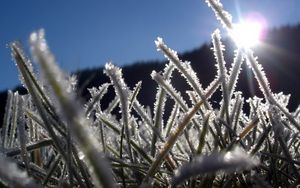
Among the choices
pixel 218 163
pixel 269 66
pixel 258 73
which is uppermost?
pixel 269 66

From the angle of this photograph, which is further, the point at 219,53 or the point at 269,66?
the point at 269,66

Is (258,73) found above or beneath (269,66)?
beneath

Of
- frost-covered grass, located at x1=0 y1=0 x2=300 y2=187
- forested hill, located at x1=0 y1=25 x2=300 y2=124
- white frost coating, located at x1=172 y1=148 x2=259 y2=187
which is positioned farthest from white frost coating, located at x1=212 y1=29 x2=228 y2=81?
forested hill, located at x1=0 y1=25 x2=300 y2=124

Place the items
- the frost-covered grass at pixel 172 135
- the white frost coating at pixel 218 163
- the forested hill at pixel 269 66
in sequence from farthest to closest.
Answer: the forested hill at pixel 269 66, the frost-covered grass at pixel 172 135, the white frost coating at pixel 218 163

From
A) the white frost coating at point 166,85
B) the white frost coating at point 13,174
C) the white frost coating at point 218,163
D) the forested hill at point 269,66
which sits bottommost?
the white frost coating at point 218,163

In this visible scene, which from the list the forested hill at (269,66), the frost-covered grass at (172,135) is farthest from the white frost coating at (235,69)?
the forested hill at (269,66)

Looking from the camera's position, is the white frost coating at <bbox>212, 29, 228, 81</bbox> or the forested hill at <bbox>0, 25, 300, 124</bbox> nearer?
the white frost coating at <bbox>212, 29, 228, 81</bbox>

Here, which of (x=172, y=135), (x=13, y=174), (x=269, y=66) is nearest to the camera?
(x=13, y=174)

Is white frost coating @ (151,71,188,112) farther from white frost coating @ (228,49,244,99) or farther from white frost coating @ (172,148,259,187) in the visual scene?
white frost coating @ (172,148,259,187)

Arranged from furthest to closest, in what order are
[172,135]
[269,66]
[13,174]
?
[269,66] → [172,135] → [13,174]

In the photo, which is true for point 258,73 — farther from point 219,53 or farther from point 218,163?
point 218,163

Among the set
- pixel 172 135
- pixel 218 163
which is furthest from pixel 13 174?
pixel 172 135

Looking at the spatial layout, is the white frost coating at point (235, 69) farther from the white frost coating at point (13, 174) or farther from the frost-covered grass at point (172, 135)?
the white frost coating at point (13, 174)
